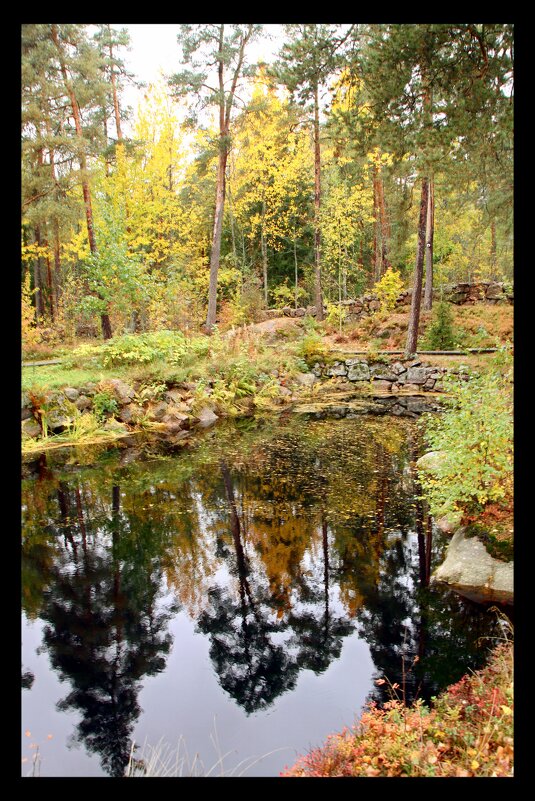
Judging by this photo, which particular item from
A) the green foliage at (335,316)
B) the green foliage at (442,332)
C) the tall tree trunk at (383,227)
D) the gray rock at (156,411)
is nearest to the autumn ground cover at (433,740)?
the gray rock at (156,411)

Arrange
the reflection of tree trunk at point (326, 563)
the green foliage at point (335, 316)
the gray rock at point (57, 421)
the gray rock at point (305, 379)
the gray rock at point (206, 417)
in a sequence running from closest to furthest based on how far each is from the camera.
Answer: the reflection of tree trunk at point (326, 563), the gray rock at point (57, 421), the gray rock at point (206, 417), the gray rock at point (305, 379), the green foliage at point (335, 316)

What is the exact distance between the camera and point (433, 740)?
2846 millimetres

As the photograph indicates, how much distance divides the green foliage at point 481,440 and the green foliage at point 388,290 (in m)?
14.4

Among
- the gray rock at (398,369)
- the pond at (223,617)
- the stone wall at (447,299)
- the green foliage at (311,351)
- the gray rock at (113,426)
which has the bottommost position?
the pond at (223,617)

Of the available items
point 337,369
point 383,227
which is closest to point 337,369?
point 337,369

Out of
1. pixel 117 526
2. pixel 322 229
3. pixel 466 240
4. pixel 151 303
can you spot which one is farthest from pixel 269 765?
pixel 466 240

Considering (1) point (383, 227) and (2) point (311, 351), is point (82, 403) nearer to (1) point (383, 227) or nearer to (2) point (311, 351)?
(2) point (311, 351)

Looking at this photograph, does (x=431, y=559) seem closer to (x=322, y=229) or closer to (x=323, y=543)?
(x=323, y=543)

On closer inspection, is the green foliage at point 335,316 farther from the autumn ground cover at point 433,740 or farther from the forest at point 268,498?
the autumn ground cover at point 433,740

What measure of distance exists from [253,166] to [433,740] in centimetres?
2036

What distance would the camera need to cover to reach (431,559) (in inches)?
208

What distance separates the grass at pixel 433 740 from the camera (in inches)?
101

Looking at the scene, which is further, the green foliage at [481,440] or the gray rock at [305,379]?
the gray rock at [305,379]

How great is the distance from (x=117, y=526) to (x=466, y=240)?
83.2 ft
